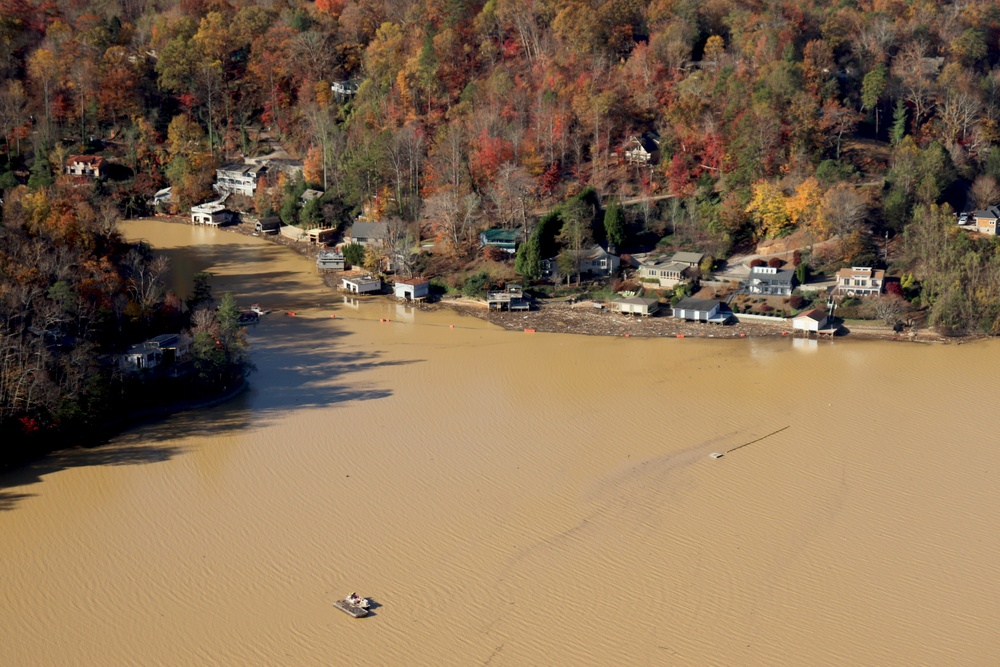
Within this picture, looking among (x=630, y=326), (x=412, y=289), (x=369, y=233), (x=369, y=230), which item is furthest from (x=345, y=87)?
(x=630, y=326)

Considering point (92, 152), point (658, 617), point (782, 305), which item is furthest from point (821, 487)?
point (92, 152)

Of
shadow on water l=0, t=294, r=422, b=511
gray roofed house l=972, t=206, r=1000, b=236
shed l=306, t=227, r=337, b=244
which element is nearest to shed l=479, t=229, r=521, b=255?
shed l=306, t=227, r=337, b=244

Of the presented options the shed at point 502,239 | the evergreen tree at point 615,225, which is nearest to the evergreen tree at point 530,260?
the shed at point 502,239

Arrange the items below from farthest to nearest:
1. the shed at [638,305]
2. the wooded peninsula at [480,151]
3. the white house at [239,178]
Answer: the white house at [239,178], the shed at [638,305], the wooded peninsula at [480,151]

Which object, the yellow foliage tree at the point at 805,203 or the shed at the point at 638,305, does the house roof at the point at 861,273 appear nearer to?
the yellow foliage tree at the point at 805,203

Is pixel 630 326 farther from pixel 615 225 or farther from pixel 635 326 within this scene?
pixel 615 225

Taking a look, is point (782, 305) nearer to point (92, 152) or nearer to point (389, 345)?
point (389, 345)

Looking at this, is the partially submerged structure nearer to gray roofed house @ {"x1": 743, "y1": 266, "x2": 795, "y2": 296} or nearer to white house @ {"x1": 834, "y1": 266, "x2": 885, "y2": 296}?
gray roofed house @ {"x1": 743, "y1": 266, "x2": 795, "y2": 296}
